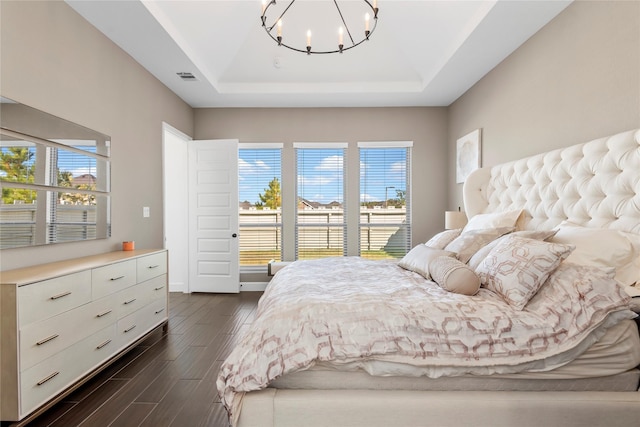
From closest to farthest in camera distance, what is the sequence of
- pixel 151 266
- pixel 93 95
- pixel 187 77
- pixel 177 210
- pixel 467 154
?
pixel 93 95 < pixel 151 266 < pixel 187 77 < pixel 467 154 < pixel 177 210

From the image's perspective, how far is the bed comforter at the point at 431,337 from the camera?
1.50 m

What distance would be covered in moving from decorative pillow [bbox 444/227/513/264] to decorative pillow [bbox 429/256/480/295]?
40 cm

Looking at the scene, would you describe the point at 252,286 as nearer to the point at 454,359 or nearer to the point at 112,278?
the point at 112,278

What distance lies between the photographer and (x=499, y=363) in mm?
Result: 1517

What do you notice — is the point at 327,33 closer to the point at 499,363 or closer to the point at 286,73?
the point at 286,73

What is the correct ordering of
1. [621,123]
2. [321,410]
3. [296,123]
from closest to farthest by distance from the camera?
[321,410]
[621,123]
[296,123]

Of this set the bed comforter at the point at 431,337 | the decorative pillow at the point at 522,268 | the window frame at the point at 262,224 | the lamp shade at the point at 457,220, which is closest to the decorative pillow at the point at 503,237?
the decorative pillow at the point at 522,268

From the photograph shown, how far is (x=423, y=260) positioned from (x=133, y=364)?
2.41 m

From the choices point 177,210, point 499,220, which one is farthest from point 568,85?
point 177,210

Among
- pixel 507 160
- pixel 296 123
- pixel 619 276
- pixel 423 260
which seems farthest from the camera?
pixel 296 123

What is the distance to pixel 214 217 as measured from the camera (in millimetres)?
4953

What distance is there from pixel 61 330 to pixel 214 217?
9.94ft

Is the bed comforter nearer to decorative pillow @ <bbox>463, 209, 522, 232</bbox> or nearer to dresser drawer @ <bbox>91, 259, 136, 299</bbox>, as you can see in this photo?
decorative pillow @ <bbox>463, 209, 522, 232</bbox>

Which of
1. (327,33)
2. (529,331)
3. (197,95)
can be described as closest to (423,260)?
(529,331)
